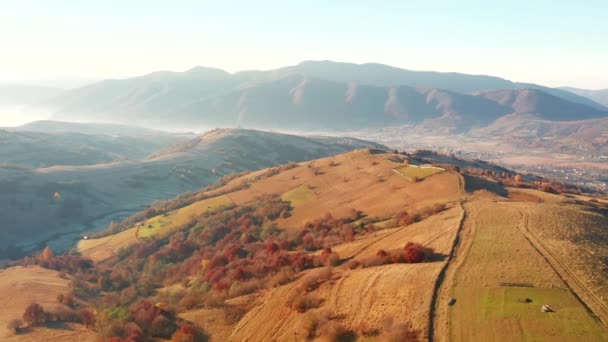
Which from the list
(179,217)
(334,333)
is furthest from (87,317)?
(179,217)

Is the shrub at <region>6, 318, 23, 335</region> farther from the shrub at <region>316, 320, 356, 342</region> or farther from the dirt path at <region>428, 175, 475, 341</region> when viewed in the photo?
the dirt path at <region>428, 175, 475, 341</region>

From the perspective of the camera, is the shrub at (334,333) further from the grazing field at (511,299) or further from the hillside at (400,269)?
the grazing field at (511,299)

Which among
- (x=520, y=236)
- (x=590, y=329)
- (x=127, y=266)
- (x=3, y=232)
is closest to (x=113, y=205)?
(x=3, y=232)

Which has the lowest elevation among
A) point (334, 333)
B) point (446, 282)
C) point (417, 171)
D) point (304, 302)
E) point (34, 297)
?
point (34, 297)

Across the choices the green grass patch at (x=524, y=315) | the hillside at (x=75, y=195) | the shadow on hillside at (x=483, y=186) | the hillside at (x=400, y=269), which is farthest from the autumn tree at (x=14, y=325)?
the hillside at (x=75, y=195)

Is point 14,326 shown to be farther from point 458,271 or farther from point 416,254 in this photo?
point 458,271

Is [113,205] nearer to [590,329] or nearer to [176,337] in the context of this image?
[176,337]
